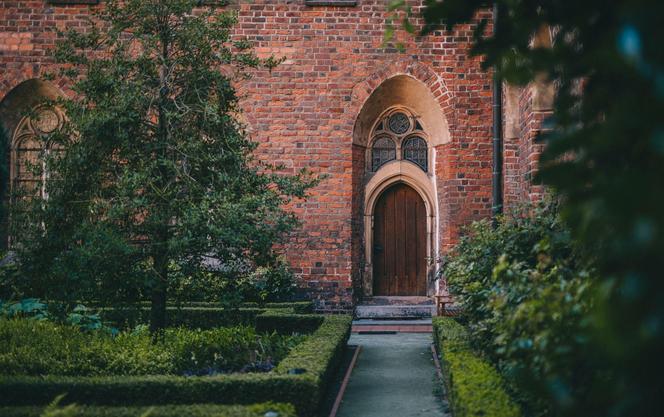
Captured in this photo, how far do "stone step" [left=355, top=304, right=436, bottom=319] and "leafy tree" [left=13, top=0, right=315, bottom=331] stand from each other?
21.1 ft

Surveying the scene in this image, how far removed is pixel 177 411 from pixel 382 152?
35.6 feet

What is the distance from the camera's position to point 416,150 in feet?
49.7

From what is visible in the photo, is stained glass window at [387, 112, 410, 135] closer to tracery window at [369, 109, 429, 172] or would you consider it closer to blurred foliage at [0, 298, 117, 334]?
tracery window at [369, 109, 429, 172]

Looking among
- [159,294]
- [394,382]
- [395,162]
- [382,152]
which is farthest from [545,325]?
[382,152]

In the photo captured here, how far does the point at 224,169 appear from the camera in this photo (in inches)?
312

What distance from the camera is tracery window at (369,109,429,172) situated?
15.1 m

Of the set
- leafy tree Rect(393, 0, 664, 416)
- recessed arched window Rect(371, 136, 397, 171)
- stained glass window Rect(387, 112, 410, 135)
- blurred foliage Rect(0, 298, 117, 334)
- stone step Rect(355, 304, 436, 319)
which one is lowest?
stone step Rect(355, 304, 436, 319)

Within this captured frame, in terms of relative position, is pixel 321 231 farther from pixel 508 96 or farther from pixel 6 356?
pixel 6 356

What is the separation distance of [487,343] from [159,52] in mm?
4897

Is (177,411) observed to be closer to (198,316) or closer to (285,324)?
(285,324)

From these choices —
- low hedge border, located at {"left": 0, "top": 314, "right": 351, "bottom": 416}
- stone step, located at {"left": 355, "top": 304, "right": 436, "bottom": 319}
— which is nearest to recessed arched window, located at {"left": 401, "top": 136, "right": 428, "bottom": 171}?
stone step, located at {"left": 355, "top": 304, "right": 436, "bottom": 319}

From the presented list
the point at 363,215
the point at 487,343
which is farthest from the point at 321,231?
the point at 487,343

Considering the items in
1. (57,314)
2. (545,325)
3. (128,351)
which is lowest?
(128,351)

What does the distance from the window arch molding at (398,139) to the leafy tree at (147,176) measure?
7081mm
